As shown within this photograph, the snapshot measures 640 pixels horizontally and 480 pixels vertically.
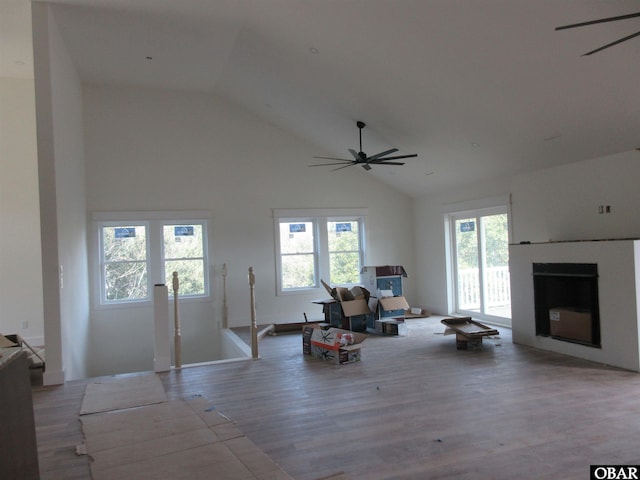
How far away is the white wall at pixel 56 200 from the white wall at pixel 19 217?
1.49m

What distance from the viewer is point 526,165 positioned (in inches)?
259

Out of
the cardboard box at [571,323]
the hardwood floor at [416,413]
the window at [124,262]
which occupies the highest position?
the window at [124,262]

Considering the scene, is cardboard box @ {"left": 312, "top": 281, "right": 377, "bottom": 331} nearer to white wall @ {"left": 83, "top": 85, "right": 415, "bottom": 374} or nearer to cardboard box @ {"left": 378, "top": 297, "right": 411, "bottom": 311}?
cardboard box @ {"left": 378, "top": 297, "right": 411, "bottom": 311}

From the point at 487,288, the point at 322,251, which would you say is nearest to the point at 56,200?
the point at 322,251

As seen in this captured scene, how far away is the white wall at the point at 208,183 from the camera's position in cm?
780

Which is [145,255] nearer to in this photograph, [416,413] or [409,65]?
[409,65]

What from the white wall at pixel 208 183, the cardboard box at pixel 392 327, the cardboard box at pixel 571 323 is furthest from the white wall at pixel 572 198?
the white wall at pixel 208 183

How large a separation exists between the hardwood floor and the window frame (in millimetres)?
2868

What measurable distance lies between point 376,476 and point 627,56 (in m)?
4.06

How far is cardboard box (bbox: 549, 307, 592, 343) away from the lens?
17.6ft

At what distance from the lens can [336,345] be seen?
18.3 feet

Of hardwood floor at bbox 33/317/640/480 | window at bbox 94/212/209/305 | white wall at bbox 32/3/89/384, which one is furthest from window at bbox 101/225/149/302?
hardwood floor at bbox 33/317/640/480

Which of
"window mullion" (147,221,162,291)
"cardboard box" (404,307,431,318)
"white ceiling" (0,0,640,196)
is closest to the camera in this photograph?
"white ceiling" (0,0,640,196)

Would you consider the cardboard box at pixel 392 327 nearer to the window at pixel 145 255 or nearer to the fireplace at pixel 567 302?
the fireplace at pixel 567 302
